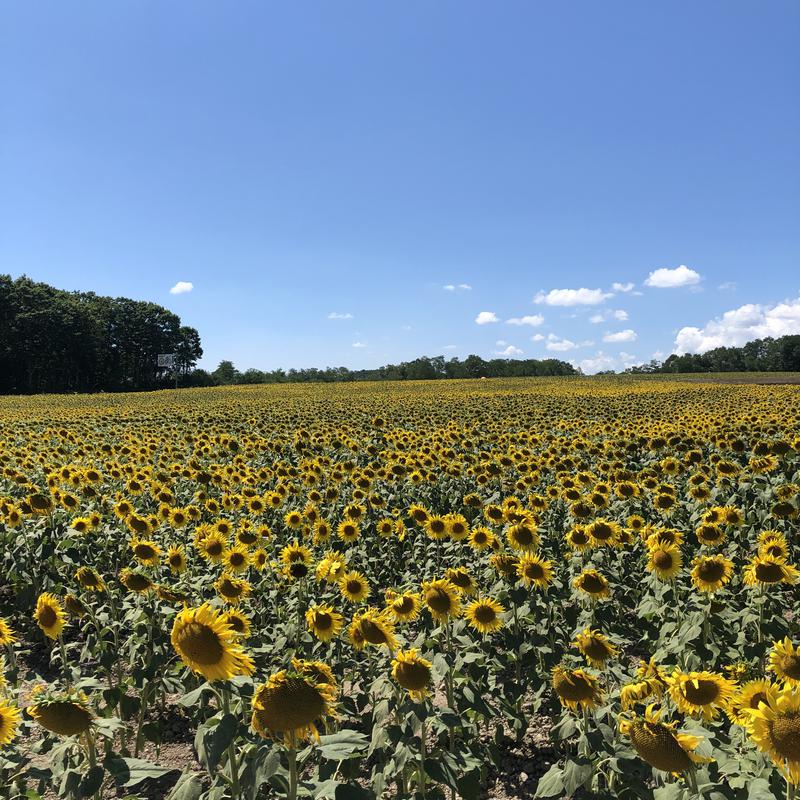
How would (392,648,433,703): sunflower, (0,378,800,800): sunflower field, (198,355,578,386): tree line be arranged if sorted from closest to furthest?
(0,378,800,800): sunflower field < (392,648,433,703): sunflower < (198,355,578,386): tree line

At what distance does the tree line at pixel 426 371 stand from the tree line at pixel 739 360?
68.1ft

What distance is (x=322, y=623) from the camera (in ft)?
11.9

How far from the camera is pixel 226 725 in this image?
6.26 feet

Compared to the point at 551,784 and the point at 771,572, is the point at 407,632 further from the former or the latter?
the point at 771,572

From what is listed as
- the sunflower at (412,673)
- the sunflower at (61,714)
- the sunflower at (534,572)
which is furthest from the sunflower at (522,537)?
the sunflower at (61,714)

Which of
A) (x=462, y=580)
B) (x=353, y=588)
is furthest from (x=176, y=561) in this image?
(x=462, y=580)

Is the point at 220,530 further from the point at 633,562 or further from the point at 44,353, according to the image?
the point at 44,353

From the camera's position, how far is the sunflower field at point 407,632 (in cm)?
210

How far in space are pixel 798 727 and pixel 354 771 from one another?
6.39 feet

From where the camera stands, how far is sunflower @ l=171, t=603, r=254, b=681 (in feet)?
6.74

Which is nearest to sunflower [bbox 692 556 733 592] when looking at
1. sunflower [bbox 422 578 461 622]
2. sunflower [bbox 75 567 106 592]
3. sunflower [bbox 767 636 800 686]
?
sunflower [bbox 767 636 800 686]

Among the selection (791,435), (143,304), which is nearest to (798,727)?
(791,435)

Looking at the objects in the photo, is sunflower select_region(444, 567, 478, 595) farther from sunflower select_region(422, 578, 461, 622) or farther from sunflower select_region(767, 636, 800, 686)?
sunflower select_region(767, 636, 800, 686)

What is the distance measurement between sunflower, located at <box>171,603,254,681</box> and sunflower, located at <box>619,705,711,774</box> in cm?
149
